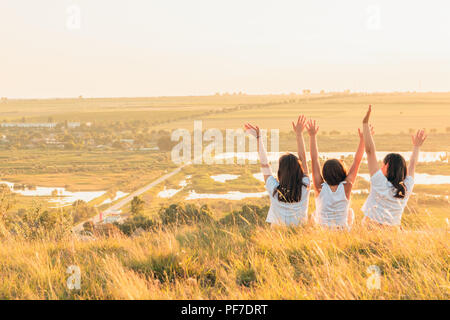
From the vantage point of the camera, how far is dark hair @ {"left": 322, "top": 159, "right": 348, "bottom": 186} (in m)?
5.68

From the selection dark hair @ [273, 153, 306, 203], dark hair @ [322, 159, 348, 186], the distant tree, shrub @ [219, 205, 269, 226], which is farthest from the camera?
the distant tree

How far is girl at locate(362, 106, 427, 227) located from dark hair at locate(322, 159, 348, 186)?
1.16ft

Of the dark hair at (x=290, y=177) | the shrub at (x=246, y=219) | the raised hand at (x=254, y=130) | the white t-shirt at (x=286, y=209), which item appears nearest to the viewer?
the dark hair at (x=290, y=177)

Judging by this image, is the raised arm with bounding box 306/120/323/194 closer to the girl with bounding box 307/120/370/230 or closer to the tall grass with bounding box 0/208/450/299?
the girl with bounding box 307/120/370/230

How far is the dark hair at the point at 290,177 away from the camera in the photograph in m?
5.56

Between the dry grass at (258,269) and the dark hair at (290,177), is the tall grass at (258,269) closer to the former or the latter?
the dry grass at (258,269)

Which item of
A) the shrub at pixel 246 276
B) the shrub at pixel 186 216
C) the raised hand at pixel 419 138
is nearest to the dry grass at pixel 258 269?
the shrub at pixel 246 276

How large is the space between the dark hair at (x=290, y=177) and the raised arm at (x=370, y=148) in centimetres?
88

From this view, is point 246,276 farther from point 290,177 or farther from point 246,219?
point 246,219

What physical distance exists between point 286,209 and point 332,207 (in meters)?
0.62

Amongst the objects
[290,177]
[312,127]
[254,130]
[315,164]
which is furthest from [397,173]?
[254,130]

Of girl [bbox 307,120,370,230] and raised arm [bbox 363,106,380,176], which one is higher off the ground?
raised arm [bbox 363,106,380,176]

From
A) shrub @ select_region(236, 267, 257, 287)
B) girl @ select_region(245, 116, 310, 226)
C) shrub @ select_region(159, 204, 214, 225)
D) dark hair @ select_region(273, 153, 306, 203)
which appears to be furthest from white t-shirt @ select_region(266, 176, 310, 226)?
shrub @ select_region(159, 204, 214, 225)

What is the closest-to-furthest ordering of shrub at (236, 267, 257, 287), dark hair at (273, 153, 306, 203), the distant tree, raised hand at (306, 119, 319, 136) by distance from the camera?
shrub at (236, 267, 257, 287) < dark hair at (273, 153, 306, 203) < raised hand at (306, 119, 319, 136) < the distant tree
